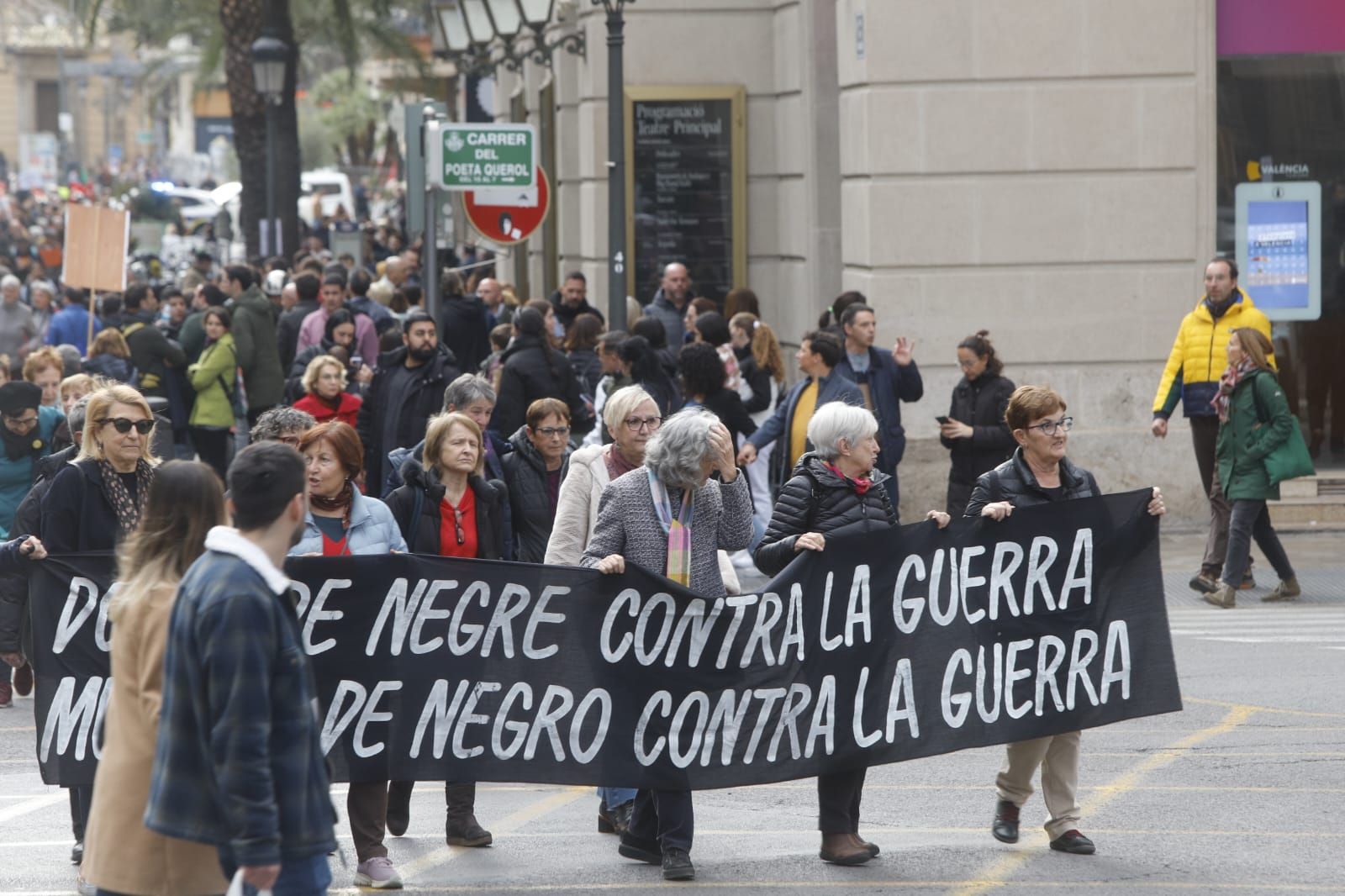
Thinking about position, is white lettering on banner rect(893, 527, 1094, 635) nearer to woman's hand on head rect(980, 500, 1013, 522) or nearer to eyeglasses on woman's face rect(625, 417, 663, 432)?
woman's hand on head rect(980, 500, 1013, 522)

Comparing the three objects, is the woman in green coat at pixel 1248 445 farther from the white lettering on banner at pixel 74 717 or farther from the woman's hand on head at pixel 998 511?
the white lettering on banner at pixel 74 717

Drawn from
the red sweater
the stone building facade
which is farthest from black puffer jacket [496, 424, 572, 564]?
the stone building facade

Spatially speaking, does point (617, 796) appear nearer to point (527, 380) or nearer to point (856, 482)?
Answer: point (856, 482)

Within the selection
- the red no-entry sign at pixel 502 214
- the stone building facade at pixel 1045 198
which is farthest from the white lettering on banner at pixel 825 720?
the red no-entry sign at pixel 502 214

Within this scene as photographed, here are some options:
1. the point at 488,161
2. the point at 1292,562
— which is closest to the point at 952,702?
the point at 1292,562

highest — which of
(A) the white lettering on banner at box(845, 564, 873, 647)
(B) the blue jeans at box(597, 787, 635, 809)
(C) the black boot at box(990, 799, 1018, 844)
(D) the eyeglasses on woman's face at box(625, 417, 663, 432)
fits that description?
(D) the eyeglasses on woman's face at box(625, 417, 663, 432)

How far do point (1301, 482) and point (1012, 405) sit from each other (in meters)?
8.77

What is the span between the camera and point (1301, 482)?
49.2 ft

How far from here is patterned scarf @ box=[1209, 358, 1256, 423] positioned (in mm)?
11828

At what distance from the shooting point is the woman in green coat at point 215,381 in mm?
15891

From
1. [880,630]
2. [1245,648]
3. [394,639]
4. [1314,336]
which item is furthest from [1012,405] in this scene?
[1314,336]

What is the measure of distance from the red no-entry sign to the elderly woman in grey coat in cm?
826

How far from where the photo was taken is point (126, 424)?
23.2 feet

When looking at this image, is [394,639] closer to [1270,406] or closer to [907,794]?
[907,794]
